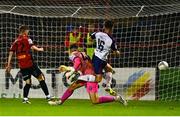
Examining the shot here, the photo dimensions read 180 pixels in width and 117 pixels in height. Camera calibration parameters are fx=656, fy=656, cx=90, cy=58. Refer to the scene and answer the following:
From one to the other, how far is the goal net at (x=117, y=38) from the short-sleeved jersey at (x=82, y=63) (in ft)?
11.0

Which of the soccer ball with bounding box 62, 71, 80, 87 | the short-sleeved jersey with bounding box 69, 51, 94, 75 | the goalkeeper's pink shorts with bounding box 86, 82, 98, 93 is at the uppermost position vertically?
the short-sleeved jersey with bounding box 69, 51, 94, 75

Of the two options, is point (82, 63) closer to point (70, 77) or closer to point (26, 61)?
point (70, 77)

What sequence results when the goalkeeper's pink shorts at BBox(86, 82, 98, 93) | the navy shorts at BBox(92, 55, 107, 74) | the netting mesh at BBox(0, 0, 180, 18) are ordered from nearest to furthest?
the goalkeeper's pink shorts at BBox(86, 82, 98, 93) → the navy shorts at BBox(92, 55, 107, 74) → the netting mesh at BBox(0, 0, 180, 18)

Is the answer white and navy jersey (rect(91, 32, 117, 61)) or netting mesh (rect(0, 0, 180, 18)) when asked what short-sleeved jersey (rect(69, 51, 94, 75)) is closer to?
white and navy jersey (rect(91, 32, 117, 61))

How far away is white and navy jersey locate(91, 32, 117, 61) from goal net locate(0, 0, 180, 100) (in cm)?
354

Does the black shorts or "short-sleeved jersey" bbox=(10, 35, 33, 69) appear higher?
"short-sleeved jersey" bbox=(10, 35, 33, 69)

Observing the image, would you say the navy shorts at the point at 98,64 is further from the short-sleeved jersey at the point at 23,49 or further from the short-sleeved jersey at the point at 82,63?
the short-sleeved jersey at the point at 23,49

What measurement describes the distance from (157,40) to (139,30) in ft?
1.92

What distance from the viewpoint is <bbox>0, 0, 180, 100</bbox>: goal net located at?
1672 centimetres

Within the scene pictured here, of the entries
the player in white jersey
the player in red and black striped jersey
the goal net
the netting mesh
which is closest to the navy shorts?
the player in white jersey

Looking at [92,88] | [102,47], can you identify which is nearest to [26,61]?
[102,47]

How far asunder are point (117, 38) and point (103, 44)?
5757 millimetres

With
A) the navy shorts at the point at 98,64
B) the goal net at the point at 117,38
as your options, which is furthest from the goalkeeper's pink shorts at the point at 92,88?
the goal net at the point at 117,38

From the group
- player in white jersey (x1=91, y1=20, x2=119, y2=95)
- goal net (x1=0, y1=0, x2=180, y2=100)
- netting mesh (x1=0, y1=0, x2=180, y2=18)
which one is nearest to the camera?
player in white jersey (x1=91, y1=20, x2=119, y2=95)
